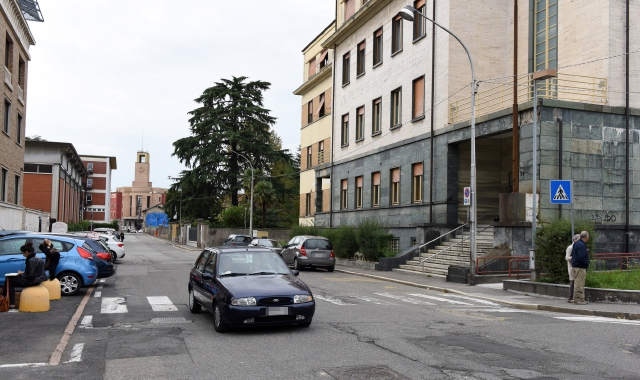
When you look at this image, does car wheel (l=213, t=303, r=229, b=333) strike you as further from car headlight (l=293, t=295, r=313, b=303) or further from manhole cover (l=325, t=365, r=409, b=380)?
manhole cover (l=325, t=365, r=409, b=380)

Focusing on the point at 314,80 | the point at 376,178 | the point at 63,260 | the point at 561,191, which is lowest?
the point at 63,260

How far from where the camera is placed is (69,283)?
16.2 m

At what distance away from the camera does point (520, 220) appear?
22.2 m

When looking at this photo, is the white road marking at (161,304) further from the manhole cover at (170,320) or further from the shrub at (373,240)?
the shrub at (373,240)

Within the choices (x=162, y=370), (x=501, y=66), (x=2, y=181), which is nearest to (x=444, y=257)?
(x=501, y=66)

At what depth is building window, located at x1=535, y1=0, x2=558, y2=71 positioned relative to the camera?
25688 millimetres

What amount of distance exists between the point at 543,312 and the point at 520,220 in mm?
8697

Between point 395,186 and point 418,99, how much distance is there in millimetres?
4846

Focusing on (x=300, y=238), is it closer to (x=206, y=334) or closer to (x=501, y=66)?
(x=501, y=66)

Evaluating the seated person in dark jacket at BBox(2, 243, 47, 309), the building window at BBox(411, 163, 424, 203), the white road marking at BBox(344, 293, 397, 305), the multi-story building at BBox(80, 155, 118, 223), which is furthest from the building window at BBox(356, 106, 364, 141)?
the multi-story building at BBox(80, 155, 118, 223)

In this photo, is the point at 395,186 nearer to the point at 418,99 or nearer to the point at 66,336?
the point at 418,99

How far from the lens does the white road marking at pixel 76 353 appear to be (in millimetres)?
8055

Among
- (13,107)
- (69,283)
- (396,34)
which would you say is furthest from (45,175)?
(69,283)

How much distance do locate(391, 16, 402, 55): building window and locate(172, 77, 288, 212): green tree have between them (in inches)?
1184
